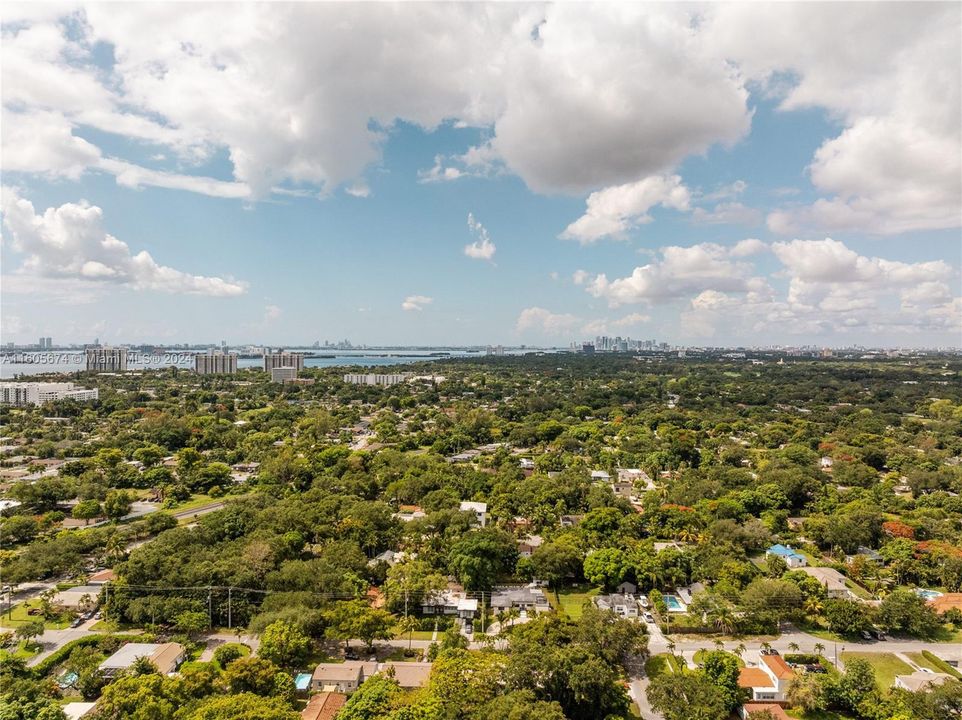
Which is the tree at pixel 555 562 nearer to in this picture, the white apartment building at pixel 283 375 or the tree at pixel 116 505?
the tree at pixel 116 505

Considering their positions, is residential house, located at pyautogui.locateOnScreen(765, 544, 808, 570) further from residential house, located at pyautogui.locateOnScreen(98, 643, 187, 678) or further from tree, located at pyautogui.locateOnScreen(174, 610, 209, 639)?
residential house, located at pyautogui.locateOnScreen(98, 643, 187, 678)

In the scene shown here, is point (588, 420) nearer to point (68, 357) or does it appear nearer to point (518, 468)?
point (518, 468)

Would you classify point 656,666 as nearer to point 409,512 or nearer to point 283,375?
point 409,512

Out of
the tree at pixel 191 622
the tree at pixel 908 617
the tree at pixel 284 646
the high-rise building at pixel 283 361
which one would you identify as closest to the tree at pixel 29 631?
the tree at pixel 191 622

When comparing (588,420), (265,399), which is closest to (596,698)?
(588,420)

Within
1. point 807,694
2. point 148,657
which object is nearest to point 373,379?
point 148,657

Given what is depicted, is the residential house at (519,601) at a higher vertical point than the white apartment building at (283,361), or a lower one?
lower
